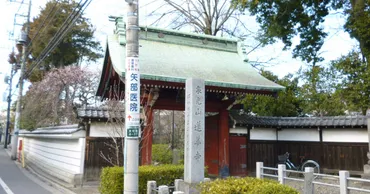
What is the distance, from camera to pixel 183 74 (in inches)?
498

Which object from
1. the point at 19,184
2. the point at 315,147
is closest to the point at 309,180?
the point at 315,147

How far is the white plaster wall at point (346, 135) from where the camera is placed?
48.0ft

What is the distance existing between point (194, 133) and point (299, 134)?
1108 centimetres

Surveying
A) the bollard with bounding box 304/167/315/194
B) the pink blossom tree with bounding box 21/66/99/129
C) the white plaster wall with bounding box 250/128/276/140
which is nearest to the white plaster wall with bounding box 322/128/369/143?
the white plaster wall with bounding box 250/128/276/140

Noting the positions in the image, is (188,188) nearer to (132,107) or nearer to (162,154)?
(132,107)

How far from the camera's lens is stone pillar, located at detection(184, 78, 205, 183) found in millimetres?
7707

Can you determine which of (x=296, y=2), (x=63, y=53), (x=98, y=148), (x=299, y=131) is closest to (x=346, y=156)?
(x=299, y=131)

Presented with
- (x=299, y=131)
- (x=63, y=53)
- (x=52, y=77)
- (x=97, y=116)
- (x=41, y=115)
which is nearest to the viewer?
(x=97, y=116)

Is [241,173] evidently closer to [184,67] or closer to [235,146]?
[235,146]

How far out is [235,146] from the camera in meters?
15.9

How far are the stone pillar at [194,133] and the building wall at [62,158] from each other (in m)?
6.33

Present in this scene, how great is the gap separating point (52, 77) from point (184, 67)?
69.9 ft

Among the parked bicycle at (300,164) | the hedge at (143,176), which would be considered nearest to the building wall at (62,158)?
the hedge at (143,176)

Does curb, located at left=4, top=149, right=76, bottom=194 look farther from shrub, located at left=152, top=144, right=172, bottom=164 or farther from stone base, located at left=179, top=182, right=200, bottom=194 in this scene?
shrub, located at left=152, top=144, right=172, bottom=164
